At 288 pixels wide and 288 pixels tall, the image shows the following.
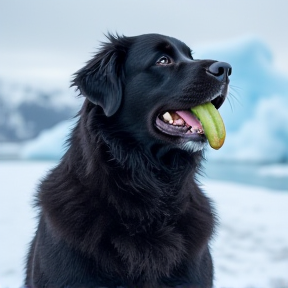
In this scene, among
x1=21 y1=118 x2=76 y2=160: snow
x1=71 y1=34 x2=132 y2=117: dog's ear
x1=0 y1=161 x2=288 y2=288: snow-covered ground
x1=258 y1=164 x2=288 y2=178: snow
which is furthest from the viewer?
x1=21 y1=118 x2=76 y2=160: snow

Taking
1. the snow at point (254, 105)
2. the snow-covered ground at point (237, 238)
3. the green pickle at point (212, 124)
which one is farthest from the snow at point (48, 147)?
the green pickle at point (212, 124)

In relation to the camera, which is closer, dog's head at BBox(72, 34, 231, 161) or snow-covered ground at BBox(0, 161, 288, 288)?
dog's head at BBox(72, 34, 231, 161)

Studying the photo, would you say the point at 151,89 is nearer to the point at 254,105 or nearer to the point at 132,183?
Result: the point at 132,183

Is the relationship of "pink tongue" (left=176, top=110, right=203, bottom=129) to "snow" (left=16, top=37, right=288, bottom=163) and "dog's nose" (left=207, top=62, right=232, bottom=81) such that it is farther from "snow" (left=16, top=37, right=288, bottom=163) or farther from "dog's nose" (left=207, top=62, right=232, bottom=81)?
"snow" (left=16, top=37, right=288, bottom=163)

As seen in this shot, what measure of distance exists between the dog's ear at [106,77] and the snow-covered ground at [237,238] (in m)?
0.74

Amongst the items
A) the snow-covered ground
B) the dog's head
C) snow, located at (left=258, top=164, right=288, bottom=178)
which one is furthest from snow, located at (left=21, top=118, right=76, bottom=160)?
the dog's head

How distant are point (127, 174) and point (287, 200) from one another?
6503 millimetres

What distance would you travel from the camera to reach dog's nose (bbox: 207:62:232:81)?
7.72 feet

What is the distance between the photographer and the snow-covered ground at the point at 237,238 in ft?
13.8

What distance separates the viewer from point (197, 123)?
243 centimetres

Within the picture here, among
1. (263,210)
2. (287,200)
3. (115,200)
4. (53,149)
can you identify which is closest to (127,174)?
(115,200)

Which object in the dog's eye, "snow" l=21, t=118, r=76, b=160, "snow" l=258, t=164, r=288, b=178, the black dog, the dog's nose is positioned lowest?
"snow" l=21, t=118, r=76, b=160

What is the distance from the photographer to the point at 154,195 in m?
2.52

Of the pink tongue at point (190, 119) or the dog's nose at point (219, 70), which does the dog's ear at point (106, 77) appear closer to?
the pink tongue at point (190, 119)
